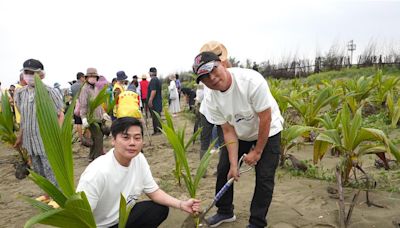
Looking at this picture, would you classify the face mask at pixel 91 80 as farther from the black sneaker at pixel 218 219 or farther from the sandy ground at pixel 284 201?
the black sneaker at pixel 218 219

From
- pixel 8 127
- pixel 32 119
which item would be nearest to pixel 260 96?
pixel 32 119

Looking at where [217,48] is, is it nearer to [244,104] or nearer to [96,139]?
[244,104]

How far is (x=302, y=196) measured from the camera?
9.88ft

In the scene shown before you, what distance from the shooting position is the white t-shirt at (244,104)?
218 centimetres

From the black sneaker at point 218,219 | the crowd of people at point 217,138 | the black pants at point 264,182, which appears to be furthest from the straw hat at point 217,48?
Answer: the black sneaker at point 218,219

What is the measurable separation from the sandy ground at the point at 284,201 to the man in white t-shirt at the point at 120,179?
725mm

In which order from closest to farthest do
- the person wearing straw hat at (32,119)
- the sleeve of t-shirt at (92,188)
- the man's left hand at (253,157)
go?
the sleeve of t-shirt at (92,188), the man's left hand at (253,157), the person wearing straw hat at (32,119)

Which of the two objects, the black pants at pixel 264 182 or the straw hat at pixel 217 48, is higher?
the straw hat at pixel 217 48

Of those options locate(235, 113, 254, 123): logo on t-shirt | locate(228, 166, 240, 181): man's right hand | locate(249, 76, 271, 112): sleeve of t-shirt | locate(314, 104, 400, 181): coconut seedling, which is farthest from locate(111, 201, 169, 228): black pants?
locate(314, 104, 400, 181): coconut seedling

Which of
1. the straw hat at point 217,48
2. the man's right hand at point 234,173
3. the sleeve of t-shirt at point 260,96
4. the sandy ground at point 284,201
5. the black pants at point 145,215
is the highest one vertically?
the straw hat at point 217,48

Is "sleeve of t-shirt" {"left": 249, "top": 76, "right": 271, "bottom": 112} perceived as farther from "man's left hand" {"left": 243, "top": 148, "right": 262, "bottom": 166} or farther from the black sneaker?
the black sneaker

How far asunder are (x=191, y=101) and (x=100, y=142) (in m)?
5.35

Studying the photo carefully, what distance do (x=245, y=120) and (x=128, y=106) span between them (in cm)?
262

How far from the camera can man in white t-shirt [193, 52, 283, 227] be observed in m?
2.13
